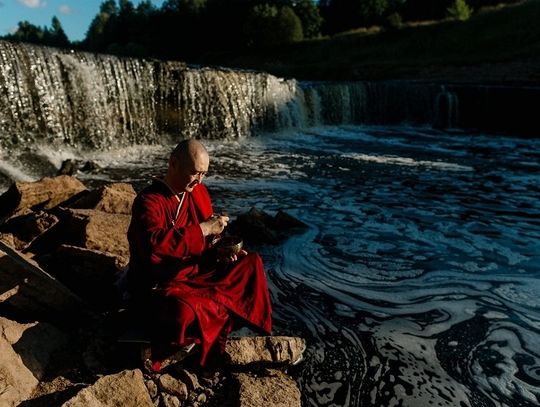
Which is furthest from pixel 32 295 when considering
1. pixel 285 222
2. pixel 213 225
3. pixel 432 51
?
pixel 432 51

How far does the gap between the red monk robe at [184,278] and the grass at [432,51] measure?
26432 mm

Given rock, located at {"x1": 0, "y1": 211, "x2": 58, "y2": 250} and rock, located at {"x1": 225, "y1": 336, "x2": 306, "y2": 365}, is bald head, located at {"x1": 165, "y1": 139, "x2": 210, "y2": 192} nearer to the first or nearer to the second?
rock, located at {"x1": 225, "y1": 336, "x2": 306, "y2": 365}

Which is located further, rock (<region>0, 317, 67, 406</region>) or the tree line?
the tree line

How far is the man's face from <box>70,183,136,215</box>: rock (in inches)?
117

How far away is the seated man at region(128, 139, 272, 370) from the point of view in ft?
10.7

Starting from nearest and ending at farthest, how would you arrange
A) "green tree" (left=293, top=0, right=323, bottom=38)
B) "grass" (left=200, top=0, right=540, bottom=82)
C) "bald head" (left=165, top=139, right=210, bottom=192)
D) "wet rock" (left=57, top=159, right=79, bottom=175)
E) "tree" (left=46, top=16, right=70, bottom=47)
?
"bald head" (left=165, top=139, right=210, bottom=192), "wet rock" (left=57, top=159, right=79, bottom=175), "grass" (left=200, top=0, right=540, bottom=82), "green tree" (left=293, top=0, right=323, bottom=38), "tree" (left=46, top=16, right=70, bottom=47)

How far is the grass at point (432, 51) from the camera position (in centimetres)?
3095

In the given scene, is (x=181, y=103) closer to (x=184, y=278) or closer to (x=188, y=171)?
(x=188, y=171)

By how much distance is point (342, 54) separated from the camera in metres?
43.8

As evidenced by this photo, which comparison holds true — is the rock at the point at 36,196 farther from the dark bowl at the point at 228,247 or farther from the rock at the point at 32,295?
the dark bowl at the point at 228,247

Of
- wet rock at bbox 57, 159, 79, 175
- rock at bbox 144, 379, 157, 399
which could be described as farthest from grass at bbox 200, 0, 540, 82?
rock at bbox 144, 379, 157, 399

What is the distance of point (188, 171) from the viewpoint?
3.41m

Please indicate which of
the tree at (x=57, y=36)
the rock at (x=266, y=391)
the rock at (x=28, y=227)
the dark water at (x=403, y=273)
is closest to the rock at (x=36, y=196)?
the rock at (x=28, y=227)

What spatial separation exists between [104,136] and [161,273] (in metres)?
12.5
